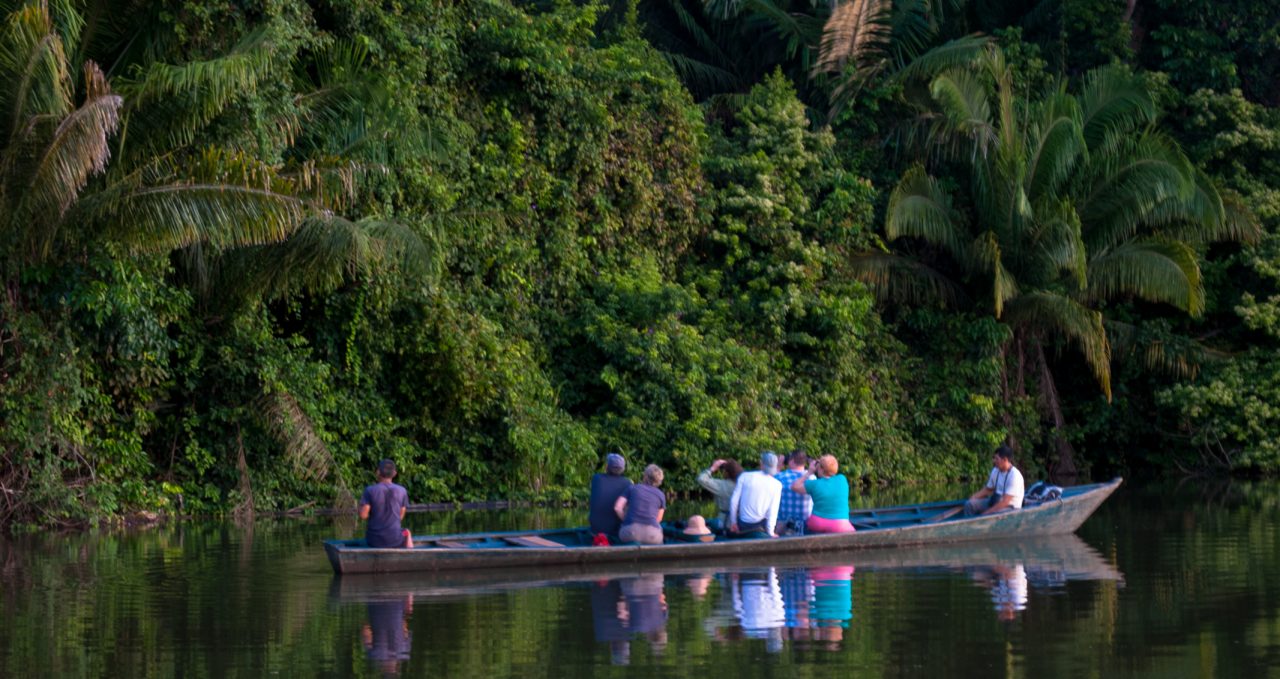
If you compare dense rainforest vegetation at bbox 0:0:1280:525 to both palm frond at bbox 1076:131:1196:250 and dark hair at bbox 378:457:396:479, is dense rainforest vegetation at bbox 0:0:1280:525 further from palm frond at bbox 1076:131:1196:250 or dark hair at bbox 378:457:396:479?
dark hair at bbox 378:457:396:479

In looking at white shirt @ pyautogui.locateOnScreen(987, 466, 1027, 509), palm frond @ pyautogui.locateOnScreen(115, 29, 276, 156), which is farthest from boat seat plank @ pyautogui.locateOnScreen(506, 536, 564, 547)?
palm frond @ pyautogui.locateOnScreen(115, 29, 276, 156)

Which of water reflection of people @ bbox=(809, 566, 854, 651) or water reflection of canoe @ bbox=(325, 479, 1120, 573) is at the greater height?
water reflection of canoe @ bbox=(325, 479, 1120, 573)

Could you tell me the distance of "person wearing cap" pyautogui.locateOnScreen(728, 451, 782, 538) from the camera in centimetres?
1691

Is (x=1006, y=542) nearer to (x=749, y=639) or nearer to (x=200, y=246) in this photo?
(x=749, y=639)

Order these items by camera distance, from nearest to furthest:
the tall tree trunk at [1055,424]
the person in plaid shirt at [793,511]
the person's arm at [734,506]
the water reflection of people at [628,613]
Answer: the water reflection of people at [628,613], the person's arm at [734,506], the person in plaid shirt at [793,511], the tall tree trunk at [1055,424]

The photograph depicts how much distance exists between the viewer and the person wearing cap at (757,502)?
16.9 metres

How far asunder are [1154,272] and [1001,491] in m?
12.9

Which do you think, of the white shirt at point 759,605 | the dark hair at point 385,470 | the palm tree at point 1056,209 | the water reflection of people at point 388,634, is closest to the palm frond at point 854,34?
the palm tree at point 1056,209

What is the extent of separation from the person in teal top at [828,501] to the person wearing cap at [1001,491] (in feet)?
6.46

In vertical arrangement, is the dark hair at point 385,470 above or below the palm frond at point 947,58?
below

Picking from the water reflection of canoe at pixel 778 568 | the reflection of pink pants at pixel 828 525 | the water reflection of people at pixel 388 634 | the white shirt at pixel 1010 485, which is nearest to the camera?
the water reflection of people at pixel 388 634

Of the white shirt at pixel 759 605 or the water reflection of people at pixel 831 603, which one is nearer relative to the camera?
the water reflection of people at pixel 831 603

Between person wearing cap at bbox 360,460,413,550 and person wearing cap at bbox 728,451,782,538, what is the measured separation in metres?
3.58

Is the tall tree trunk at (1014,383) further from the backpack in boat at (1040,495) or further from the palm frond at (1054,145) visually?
the backpack in boat at (1040,495)
